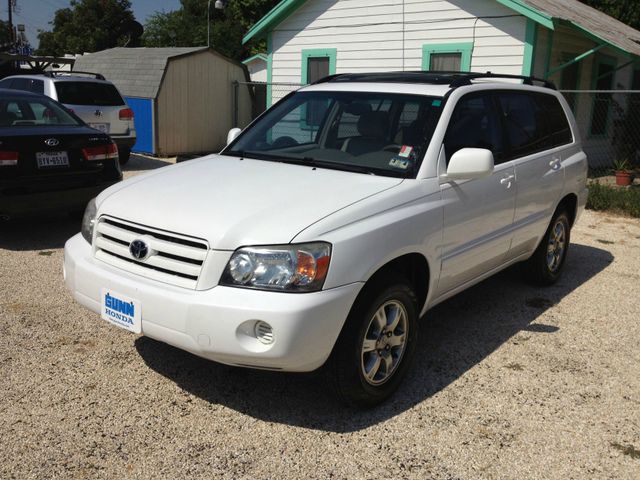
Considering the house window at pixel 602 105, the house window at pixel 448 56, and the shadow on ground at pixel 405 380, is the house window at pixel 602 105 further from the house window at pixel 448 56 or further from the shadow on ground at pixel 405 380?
the shadow on ground at pixel 405 380

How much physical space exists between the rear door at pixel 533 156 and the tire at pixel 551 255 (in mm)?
266

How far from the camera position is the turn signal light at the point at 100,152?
686 cm

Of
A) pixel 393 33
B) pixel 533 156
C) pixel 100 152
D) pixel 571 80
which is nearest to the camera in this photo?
pixel 533 156

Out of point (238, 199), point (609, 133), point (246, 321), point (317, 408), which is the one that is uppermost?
point (238, 199)

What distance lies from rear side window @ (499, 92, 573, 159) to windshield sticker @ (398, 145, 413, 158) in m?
1.16

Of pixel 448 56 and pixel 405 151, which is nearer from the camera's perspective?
pixel 405 151

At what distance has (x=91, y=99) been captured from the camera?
11.8 metres

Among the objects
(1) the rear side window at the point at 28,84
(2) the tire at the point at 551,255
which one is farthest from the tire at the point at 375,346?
(1) the rear side window at the point at 28,84

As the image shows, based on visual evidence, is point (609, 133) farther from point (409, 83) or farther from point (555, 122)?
point (409, 83)

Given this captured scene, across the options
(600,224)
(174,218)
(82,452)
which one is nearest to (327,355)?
(174,218)

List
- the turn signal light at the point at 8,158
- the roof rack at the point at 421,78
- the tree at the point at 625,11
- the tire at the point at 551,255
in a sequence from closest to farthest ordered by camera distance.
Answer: the roof rack at the point at 421,78
the tire at the point at 551,255
the turn signal light at the point at 8,158
the tree at the point at 625,11

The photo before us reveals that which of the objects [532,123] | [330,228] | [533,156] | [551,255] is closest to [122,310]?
[330,228]

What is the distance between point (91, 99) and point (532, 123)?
354 inches

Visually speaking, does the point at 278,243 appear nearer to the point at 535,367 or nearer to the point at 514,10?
the point at 535,367
